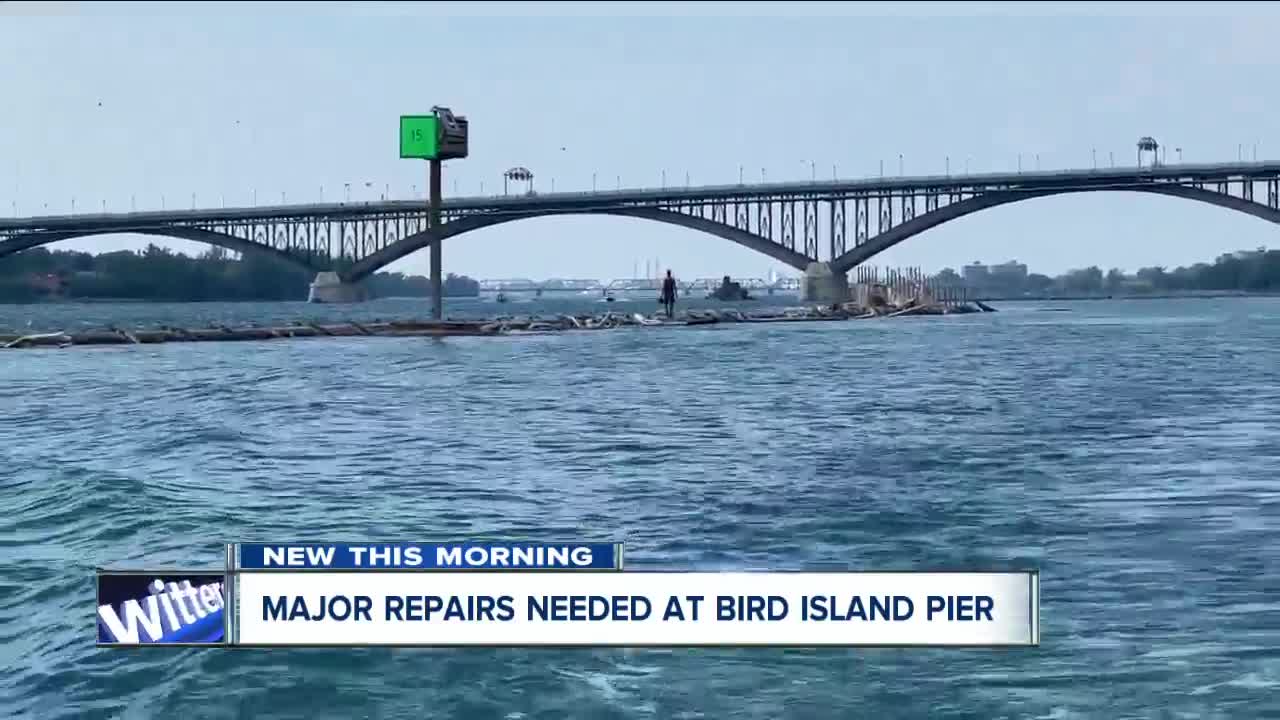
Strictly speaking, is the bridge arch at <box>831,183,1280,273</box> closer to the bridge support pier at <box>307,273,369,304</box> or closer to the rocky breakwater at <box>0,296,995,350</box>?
the rocky breakwater at <box>0,296,995,350</box>

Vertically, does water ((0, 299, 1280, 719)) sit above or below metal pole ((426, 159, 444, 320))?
below

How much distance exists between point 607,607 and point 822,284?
138 metres

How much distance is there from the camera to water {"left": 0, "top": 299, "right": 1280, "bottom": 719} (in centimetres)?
995

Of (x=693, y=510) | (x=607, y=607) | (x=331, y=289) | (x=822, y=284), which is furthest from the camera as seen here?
(x=331, y=289)

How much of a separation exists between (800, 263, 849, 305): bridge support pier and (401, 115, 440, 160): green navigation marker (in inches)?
2312

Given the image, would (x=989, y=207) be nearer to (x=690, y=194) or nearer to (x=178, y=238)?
(x=690, y=194)

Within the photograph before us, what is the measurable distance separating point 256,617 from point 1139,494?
14022 mm

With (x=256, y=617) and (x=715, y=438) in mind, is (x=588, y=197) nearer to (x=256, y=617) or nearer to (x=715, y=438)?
(x=715, y=438)

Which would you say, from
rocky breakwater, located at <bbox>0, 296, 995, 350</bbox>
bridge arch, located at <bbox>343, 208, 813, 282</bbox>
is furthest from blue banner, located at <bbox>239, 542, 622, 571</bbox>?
bridge arch, located at <bbox>343, 208, 813, 282</bbox>

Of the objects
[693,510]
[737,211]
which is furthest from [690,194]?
[693,510]

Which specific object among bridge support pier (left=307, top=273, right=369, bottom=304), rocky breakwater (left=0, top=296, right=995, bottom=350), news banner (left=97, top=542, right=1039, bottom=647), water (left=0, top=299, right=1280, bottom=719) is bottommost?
water (left=0, top=299, right=1280, bottom=719)

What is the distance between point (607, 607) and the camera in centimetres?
659

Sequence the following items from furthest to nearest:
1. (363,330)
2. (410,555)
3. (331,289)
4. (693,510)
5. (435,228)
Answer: (331,289) → (435,228) → (363,330) → (693,510) → (410,555)

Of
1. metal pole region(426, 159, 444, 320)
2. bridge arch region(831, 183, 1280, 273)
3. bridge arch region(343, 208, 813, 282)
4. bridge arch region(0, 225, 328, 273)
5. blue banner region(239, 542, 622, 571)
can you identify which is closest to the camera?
blue banner region(239, 542, 622, 571)
